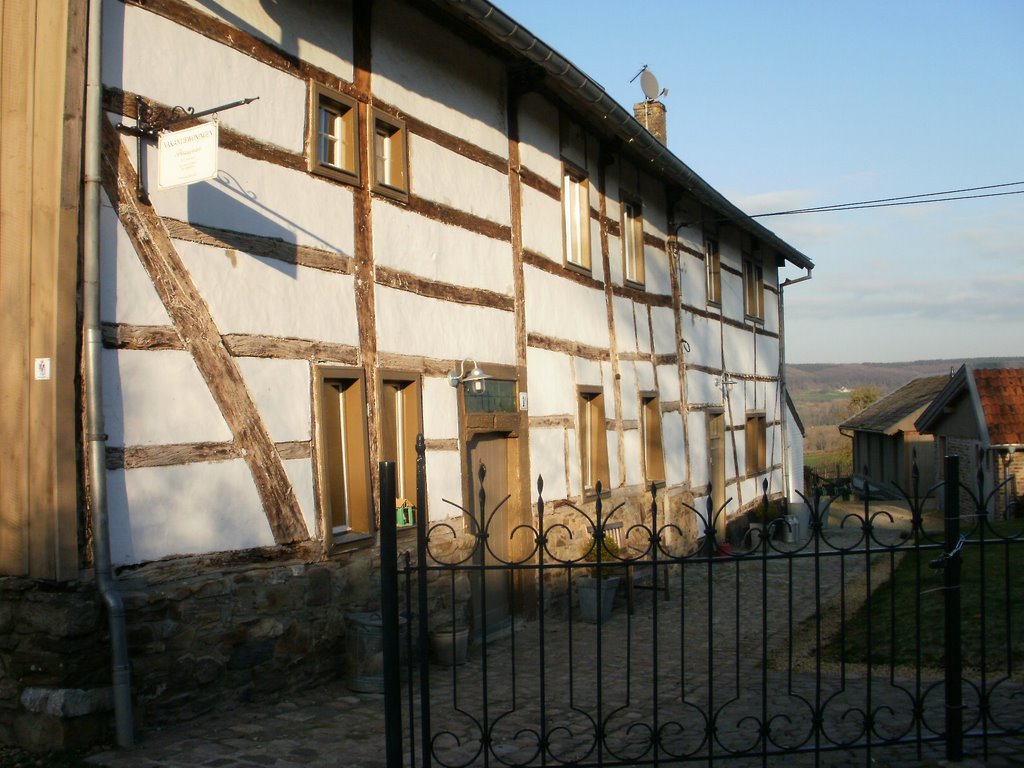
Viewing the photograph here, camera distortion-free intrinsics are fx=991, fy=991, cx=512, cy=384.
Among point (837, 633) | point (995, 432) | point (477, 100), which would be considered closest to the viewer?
point (837, 633)

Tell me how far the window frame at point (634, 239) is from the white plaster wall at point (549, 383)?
2.71 m

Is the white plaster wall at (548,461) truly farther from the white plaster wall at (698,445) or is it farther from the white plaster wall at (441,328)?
the white plaster wall at (698,445)

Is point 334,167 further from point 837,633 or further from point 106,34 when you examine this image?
point 837,633

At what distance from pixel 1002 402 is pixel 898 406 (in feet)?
49.4

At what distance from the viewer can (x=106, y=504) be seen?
5.83 meters

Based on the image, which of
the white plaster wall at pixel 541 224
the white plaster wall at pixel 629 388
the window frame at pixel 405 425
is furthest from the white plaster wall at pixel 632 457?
the window frame at pixel 405 425

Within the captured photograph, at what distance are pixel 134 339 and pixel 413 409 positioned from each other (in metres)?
2.91

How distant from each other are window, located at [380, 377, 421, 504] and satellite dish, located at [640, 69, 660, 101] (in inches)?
442

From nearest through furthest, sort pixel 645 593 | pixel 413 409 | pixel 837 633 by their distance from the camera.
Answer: pixel 413 409 < pixel 837 633 < pixel 645 593

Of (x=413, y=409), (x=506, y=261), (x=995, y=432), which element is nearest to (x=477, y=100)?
(x=506, y=261)

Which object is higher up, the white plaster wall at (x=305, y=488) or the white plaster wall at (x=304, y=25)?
the white plaster wall at (x=304, y=25)

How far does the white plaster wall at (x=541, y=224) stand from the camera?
10.8 m

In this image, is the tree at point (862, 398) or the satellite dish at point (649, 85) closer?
the satellite dish at point (649, 85)

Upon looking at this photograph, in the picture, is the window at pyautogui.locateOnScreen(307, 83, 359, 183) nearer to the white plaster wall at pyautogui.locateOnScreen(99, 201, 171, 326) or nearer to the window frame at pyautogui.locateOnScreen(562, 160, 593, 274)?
the white plaster wall at pyautogui.locateOnScreen(99, 201, 171, 326)
